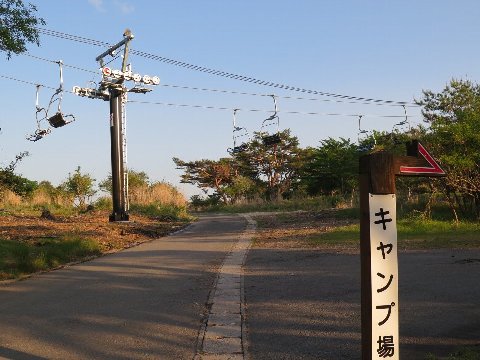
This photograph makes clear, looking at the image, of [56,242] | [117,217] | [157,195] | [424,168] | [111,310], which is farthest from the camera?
[157,195]

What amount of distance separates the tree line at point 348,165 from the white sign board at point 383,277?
504 centimetres

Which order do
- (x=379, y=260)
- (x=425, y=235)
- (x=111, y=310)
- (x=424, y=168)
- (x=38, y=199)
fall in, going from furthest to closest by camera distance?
(x=38, y=199) < (x=425, y=235) < (x=111, y=310) < (x=424, y=168) < (x=379, y=260)

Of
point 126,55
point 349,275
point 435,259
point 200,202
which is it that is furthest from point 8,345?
point 200,202

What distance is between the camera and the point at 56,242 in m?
14.0

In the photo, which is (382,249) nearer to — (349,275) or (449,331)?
(449,331)

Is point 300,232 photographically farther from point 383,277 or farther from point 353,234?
point 383,277

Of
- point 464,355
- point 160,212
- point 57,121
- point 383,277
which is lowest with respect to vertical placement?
point 464,355

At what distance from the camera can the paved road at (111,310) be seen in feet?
18.9

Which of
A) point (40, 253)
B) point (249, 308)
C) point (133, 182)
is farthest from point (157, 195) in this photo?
point (249, 308)

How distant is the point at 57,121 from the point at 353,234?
10776 millimetres

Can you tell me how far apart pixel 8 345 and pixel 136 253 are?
8260 mm

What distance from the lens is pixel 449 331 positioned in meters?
5.73

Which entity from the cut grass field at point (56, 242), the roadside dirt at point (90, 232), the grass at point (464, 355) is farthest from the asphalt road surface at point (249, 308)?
the roadside dirt at point (90, 232)

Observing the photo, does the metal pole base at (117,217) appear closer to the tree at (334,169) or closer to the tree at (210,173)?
the tree at (334,169)
